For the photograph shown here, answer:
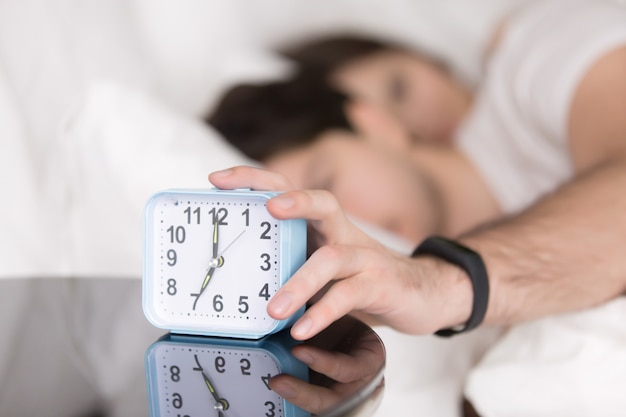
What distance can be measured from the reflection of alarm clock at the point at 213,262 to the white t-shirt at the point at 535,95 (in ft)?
2.10

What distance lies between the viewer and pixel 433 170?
1446 millimetres

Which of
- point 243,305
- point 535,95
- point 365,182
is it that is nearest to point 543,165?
point 535,95

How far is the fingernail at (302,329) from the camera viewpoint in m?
0.60

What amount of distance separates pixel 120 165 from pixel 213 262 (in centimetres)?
44

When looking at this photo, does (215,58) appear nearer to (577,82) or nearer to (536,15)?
(536,15)

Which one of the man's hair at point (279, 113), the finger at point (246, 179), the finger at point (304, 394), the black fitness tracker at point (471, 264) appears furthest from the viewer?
the man's hair at point (279, 113)

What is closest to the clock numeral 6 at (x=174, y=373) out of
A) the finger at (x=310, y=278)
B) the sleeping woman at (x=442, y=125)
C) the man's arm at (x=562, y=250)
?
the finger at (x=310, y=278)

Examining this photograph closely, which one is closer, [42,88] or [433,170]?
[42,88]

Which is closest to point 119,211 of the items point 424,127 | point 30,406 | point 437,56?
point 30,406

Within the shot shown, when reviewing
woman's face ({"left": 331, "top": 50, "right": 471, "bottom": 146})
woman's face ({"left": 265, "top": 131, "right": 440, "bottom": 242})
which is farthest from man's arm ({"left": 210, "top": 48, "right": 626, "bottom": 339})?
woman's face ({"left": 331, "top": 50, "right": 471, "bottom": 146})

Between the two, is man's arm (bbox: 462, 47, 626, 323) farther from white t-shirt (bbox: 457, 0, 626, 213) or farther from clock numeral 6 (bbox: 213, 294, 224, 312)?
clock numeral 6 (bbox: 213, 294, 224, 312)

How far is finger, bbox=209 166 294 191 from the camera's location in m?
0.65

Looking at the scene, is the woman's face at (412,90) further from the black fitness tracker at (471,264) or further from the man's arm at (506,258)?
the black fitness tracker at (471,264)

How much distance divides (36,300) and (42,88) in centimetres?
41
